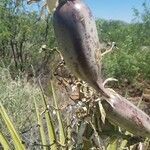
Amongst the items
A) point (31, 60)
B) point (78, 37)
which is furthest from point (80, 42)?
point (31, 60)

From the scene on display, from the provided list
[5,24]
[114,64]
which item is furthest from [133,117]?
[114,64]

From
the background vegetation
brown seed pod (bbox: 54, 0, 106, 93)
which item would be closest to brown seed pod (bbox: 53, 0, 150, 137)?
brown seed pod (bbox: 54, 0, 106, 93)

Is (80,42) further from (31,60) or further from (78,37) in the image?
(31,60)

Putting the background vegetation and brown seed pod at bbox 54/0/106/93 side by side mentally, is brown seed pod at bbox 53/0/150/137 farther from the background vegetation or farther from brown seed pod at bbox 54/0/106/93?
the background vegetation

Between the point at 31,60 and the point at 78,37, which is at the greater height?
the point at 31,60

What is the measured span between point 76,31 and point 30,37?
368 inches

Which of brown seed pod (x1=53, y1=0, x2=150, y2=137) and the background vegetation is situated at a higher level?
the background vegetation

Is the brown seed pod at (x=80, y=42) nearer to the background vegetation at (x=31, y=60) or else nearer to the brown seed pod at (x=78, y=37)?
the brown seed pod at (x=78, y=37)

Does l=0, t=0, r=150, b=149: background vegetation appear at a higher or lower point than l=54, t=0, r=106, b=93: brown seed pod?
higher

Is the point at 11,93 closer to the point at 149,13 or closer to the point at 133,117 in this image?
the point at 133,117

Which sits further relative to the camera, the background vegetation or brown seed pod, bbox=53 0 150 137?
the background vegetation

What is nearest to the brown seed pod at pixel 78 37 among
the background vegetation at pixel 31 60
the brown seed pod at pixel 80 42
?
the brown seed pod at pixel 80 42

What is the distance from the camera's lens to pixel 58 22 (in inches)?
22.6

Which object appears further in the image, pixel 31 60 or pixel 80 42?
pixel 31 60
